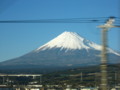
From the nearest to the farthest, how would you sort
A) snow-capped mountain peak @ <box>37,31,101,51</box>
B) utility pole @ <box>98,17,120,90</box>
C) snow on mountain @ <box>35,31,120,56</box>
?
utility pole @ <box>98,17,120,90</box>, snow on mountain @ <box>35,31,120,56</box>, snow-capped mountain peak @ <box>37,31,101,51</box>

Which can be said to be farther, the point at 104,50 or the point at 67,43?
the point at 67,43

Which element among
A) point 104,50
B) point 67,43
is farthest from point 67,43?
point 104,50

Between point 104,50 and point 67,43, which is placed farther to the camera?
point 67,43

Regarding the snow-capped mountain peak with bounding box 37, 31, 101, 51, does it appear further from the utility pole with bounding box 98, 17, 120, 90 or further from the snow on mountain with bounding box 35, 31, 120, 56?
the utility pole with bounding box 98, 17, 120, 90

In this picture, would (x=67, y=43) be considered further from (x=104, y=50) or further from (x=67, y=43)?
(x=104, y=50)

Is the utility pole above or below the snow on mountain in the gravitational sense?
below

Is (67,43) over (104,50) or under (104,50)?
over

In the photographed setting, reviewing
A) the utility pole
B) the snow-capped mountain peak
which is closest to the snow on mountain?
the snow-capped mountain peak

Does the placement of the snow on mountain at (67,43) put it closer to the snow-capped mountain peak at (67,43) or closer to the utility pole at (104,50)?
the snow-capped mountain peak at (67,43)

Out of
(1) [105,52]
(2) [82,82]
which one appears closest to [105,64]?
(1) [105,52]

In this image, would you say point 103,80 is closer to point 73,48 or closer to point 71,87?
point 71,87

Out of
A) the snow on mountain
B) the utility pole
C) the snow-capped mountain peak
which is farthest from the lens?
the snow-capped mountain peak
